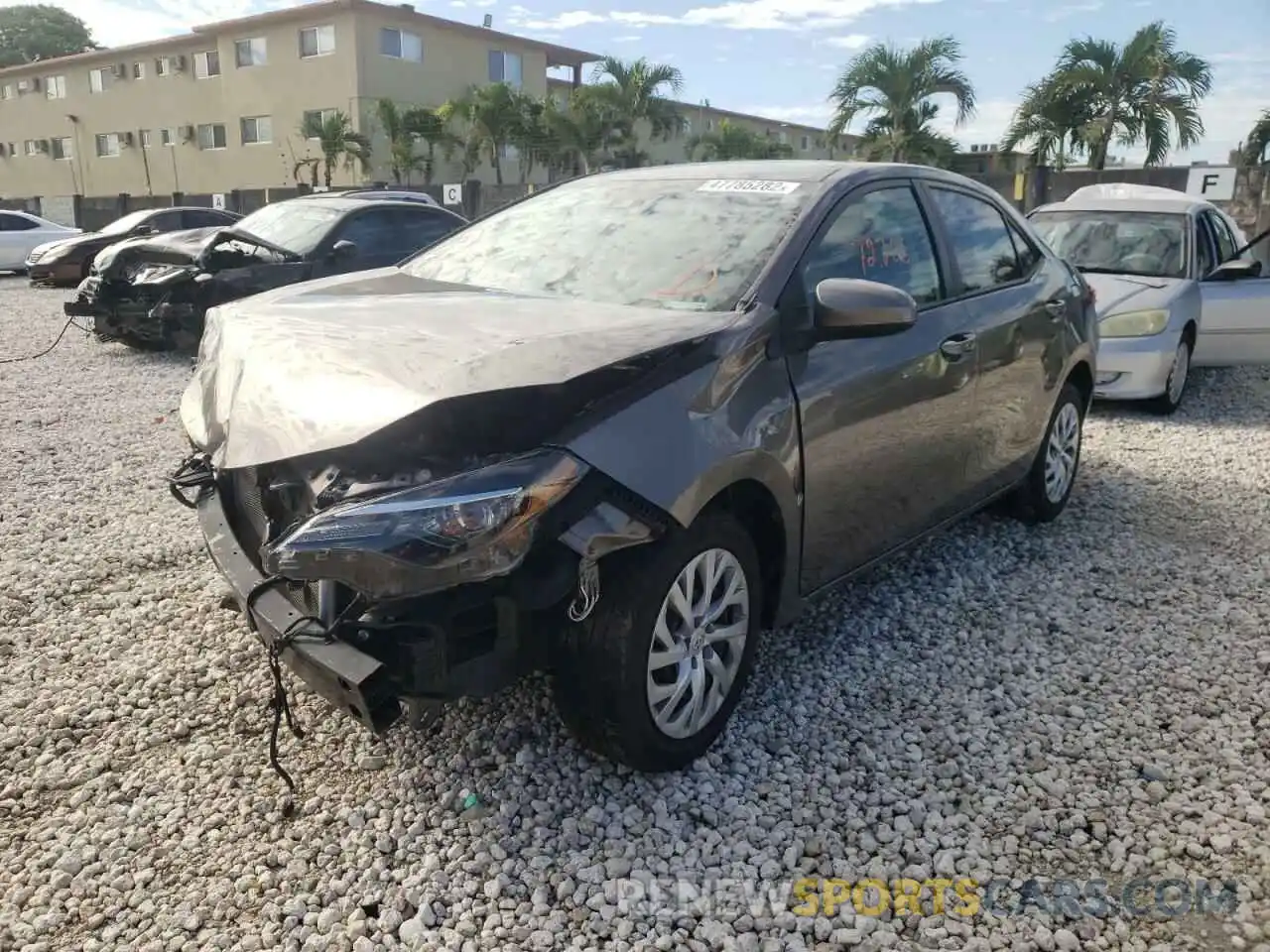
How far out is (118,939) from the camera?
2400 millimetres

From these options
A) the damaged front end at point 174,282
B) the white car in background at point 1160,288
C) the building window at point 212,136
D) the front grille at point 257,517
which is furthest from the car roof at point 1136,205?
the building window at point 212,136

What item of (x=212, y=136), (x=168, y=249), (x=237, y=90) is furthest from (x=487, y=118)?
(x=168, y=249)

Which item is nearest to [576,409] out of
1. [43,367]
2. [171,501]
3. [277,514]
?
[277,514]

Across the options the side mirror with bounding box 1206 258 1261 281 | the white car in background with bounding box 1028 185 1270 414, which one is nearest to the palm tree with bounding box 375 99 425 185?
the white car in background with bounding box 1028 185 1270 414

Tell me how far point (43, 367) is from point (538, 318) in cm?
889

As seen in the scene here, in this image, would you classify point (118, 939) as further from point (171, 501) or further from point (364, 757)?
point (171, 501)

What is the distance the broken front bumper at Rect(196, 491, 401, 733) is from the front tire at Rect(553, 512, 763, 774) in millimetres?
515

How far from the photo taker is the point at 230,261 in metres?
9.43

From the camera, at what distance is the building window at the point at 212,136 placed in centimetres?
3828

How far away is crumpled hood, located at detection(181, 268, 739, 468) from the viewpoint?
255 cm

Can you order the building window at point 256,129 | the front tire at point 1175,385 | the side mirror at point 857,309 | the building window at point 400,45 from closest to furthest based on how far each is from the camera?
1. the side mirror at point 857,309
2. the front tire at point 1175,385
3. the building window at point 400,45
4. the building window at point 256,129

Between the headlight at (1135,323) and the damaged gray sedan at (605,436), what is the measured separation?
4.02 metres

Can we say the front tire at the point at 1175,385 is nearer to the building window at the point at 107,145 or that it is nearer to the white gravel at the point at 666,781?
the white gravel at the point at 666,781

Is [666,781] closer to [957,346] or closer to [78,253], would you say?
[957,346]
